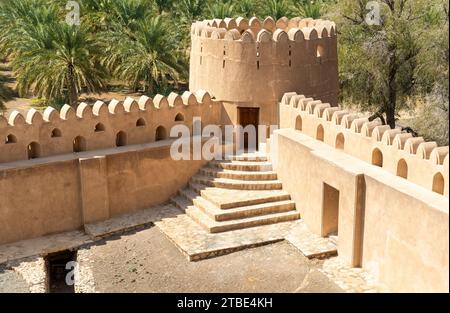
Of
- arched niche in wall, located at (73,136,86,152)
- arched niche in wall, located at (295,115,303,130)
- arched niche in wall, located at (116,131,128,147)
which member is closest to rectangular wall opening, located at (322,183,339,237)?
arched niche in wall, located at (295,115,303,130)

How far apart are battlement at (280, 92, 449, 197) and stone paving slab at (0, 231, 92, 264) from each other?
5.55 metres

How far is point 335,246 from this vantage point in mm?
11391

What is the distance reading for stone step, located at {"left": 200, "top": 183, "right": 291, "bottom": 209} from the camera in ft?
41.4

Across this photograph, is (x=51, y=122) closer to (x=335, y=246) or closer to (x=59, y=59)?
(x=335, y=246)

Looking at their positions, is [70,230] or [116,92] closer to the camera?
[70,230]

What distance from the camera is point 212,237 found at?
11.9 metres

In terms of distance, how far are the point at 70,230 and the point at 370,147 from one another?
22.2 feet

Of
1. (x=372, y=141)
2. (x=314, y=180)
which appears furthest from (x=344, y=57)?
(x=372, y=141)

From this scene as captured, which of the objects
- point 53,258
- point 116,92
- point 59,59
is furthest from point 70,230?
point 116,92

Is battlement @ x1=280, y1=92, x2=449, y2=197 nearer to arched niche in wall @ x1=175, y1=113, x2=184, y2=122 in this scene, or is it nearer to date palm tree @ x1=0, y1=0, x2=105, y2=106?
arched niche in wall @ x1=175, y1=113, x2=184, y2=122

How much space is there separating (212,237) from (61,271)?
125 inches

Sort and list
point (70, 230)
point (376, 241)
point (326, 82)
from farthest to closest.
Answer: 1. point (326, 82)
2. point (70, 230)
3. point (376, 241)

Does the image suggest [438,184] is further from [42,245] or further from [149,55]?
[149,55]

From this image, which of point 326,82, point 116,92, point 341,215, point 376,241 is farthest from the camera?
point 116,92
